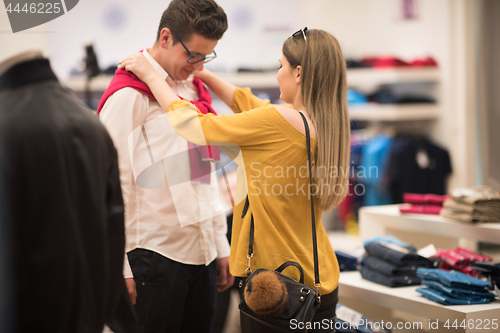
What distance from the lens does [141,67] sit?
4.61 feet

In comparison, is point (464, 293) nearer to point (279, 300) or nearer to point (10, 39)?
point (279, 300)

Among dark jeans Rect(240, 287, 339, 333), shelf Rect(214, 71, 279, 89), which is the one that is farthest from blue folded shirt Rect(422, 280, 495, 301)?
shelf Rect(214, 71, 279, 89)

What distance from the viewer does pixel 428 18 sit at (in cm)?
423

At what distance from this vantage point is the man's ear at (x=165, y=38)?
1452 mm

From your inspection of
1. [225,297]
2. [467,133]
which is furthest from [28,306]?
[467,133]

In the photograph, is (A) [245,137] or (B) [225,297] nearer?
(A) [245,137]

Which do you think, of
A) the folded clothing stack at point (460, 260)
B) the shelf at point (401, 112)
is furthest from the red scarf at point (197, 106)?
the shelf at point (401, 112)

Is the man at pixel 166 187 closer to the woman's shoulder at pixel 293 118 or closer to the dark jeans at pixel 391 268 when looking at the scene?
the woman's shoulder at pixel 293 118

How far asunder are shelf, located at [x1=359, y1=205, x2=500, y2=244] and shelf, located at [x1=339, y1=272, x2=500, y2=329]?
1.39ft

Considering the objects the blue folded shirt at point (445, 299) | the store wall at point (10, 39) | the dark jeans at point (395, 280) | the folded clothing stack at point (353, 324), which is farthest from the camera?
the dark jeans at point (395, 280)

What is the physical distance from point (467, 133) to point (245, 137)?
3.42 m

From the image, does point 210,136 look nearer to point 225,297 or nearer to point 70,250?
point 70,250

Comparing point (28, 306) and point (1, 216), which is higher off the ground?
point (1, 216)

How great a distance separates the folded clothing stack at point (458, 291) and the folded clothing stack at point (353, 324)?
1.00ft
